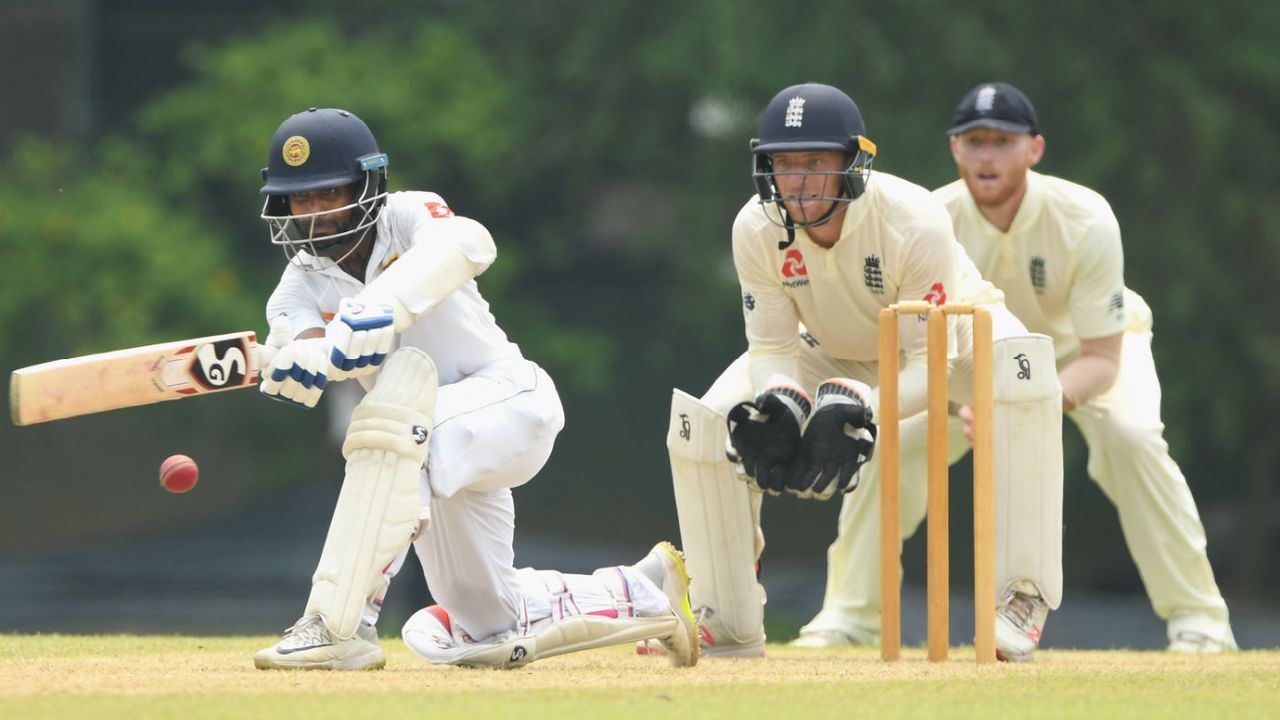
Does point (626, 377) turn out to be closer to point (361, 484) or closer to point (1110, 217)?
point (1110, 217)

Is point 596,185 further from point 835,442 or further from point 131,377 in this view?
point 131,377

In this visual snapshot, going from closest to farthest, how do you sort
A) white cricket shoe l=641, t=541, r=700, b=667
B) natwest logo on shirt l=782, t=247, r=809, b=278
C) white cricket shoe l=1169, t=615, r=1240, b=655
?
1. white cricket shoe l=641, t=541, r=700, b=667
2. natwest logo on shirt l=782, t=247, r=809, b=278
3. white cricket shoe l=1169, t=615, r=1240, b=655

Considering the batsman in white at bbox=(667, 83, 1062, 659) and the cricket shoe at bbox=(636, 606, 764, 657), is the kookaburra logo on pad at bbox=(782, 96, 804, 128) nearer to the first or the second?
the batsman in white at bbox=(667, 83, 1062, 659)

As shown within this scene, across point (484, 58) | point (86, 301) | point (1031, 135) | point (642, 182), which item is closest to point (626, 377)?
point (642, 182)

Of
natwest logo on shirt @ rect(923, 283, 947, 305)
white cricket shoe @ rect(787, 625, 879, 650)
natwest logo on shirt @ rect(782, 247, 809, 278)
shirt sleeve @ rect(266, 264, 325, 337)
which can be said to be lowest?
white cricket shoe @ rect(787, 625, 879, 650)

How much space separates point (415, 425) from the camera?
3826 mm

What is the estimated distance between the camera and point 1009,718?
3291 millimetres

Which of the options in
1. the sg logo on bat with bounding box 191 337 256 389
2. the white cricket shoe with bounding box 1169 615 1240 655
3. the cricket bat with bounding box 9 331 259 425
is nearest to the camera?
the cricket bat with bounding box 9 331 259 425

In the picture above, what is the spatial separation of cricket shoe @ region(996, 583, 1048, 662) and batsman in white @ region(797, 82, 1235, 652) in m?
1.07

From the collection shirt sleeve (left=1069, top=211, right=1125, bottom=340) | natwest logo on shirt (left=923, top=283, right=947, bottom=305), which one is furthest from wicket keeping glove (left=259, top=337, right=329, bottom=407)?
shirt sleeve (left=1069, top=211, right=1125, bottom=340)

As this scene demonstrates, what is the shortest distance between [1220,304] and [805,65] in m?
2.58

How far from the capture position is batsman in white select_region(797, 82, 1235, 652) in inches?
219

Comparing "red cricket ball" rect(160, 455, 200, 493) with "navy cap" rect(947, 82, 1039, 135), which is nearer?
"red cricket ball" rect(160, 455, 200, 493)

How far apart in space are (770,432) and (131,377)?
1380mm
